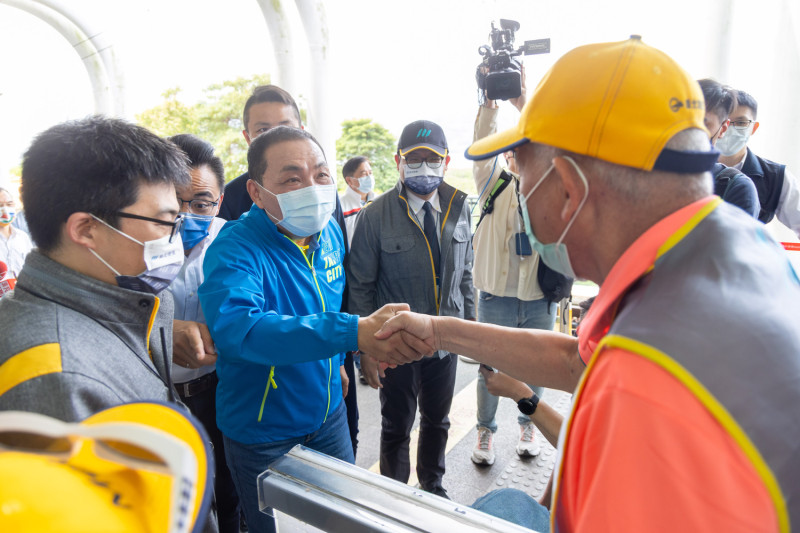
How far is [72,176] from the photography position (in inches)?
45.2

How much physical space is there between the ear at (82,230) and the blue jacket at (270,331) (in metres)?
0.49

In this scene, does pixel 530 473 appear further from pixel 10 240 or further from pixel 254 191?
pixel 10 240

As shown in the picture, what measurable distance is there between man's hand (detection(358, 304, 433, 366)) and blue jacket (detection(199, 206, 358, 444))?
2.3 inches

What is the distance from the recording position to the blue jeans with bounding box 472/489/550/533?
1.20 m

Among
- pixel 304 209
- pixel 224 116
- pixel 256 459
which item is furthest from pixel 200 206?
pixel 224 116

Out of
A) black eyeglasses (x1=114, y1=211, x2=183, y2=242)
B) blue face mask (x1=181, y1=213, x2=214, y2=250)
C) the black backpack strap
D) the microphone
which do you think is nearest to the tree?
the microphone

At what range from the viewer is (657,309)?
702mm

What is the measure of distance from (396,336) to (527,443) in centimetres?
208

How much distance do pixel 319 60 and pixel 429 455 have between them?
681cm

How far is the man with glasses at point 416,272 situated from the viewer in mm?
2811

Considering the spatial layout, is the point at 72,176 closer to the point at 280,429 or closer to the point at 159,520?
the point at 159,520

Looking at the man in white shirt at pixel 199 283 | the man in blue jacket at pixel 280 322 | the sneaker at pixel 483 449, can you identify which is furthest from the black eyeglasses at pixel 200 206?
the sneaker at pixel 483 449

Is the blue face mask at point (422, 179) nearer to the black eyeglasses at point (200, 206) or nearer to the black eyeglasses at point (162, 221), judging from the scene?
the black eyeglasses at point (200, 206)

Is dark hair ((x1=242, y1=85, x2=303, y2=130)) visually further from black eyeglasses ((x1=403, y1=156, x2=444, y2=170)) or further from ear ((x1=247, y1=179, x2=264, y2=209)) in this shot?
ear ((x1=247, y1=179, x2=264, y2=209))
